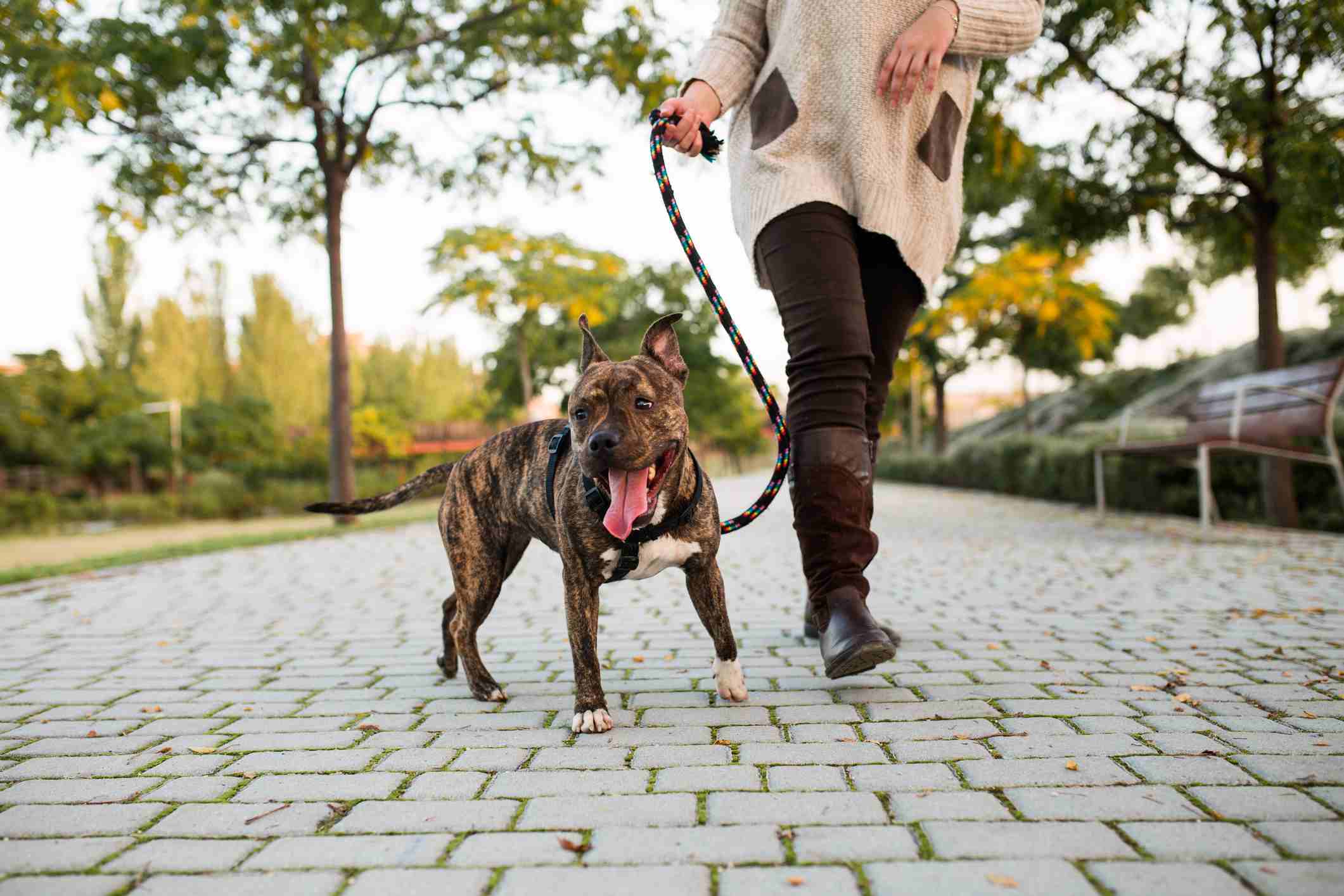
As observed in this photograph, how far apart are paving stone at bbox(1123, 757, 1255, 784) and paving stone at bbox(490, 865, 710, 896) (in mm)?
1248

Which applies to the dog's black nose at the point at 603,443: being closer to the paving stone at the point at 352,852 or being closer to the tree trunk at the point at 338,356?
the paving stone at the point at 352,852

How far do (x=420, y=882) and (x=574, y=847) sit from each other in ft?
1.05

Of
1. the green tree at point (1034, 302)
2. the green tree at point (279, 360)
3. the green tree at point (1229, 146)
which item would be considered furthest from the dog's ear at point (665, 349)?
the green tree at point (279, 360)

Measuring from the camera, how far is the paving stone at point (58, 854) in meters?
1.94

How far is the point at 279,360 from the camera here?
41.6 meters

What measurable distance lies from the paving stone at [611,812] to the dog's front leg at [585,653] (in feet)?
1.99

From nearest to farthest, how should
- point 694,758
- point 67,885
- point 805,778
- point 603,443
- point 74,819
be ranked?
1. point 67,885
2. point 74,819
3. point 805,778
4. point 694,758
5. point 603,443

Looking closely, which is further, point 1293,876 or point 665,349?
point 665,349

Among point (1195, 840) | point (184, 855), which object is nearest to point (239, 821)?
point (184, 855)

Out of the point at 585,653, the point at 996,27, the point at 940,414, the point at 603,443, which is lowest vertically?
the point at 585,653

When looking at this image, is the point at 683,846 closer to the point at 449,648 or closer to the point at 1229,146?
the point at 449,648

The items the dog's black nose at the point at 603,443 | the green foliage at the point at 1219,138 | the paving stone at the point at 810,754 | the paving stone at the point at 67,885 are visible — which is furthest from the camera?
the green foliage at the point at 1219,138

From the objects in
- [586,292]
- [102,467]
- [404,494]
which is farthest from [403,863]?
[102,467]

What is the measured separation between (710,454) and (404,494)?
173 feet
